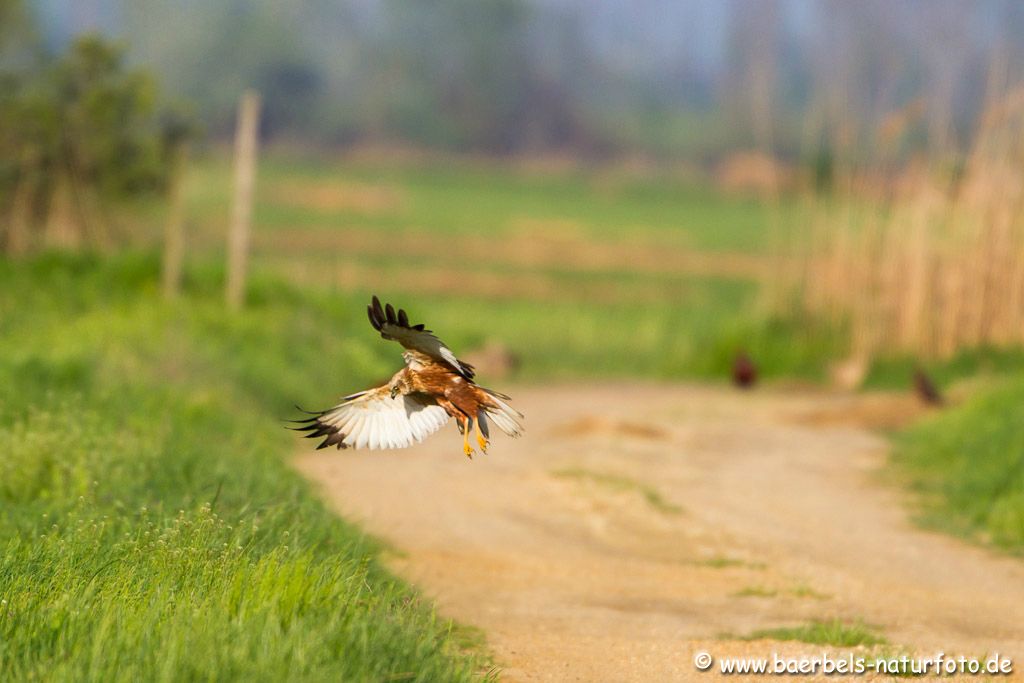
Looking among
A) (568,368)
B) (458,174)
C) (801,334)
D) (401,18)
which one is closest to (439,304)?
(568,368)

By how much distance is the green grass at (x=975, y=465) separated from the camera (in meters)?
9.12

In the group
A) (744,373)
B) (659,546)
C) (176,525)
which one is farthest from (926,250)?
(176,525)

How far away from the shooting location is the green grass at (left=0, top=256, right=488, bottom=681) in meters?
4.58

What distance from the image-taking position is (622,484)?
9656 mm

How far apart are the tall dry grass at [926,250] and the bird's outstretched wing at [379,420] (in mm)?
10582

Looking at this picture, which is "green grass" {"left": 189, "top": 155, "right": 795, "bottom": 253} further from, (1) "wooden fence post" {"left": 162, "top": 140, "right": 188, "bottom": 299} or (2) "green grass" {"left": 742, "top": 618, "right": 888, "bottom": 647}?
(2) "green grass" {"left": 742, "top": 618, "right": 888, "bottom": 647}

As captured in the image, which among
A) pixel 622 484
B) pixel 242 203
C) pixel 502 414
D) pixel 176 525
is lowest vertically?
pixel 622 484

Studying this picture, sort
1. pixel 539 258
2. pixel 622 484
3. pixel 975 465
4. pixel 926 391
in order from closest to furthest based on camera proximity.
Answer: pixel 622 484 → pixel 975 465 → pixel 926 391 → pixel 539 258

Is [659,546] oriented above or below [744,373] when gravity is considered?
above

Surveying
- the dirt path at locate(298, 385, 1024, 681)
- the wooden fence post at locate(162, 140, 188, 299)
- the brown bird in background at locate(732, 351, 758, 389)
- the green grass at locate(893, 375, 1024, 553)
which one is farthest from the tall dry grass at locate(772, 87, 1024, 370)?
the wooden fence post at locate(162, 140, 188, 299)

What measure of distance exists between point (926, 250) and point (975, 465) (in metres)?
6.20

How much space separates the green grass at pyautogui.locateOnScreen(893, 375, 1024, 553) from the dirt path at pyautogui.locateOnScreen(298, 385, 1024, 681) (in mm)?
262

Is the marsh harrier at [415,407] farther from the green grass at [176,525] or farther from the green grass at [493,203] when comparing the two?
the green grass at [493,203]

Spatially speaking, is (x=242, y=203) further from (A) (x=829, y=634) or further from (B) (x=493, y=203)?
(B) (x=493, y=203)
